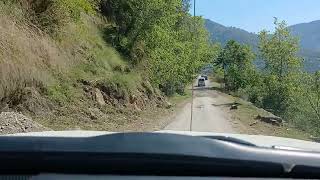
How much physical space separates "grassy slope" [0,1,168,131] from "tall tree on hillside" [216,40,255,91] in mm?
63378

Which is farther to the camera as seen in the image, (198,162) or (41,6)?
(41,6)

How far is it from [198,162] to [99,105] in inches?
812

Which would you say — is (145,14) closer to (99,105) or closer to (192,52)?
(99,105)

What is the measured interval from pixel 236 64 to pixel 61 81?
88806 mm

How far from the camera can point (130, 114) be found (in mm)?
24297

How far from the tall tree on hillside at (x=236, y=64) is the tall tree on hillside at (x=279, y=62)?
74.1 feet

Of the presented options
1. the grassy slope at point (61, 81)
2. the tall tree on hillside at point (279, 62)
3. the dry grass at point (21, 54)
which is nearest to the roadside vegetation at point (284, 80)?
the tall tree on hillside at point (279, 62)

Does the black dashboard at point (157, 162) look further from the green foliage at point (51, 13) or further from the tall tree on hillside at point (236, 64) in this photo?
the tall tree on hillside at point (236, 64)

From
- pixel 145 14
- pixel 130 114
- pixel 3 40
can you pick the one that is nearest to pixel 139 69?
pixel 145 14

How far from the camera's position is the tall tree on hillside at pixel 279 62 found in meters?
62.2

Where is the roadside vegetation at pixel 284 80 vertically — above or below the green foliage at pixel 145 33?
below

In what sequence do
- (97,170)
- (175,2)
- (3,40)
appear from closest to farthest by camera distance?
1. (97,170)
2. (3,40)
3. (175,2)

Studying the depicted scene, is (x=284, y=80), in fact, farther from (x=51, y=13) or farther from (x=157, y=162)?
(x=157, y=162)

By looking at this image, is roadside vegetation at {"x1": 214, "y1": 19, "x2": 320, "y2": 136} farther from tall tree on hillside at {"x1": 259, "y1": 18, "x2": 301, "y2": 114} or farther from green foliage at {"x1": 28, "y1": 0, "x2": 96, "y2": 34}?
green foliage at {"x1": 28, "y1": 0, "x2": 96, "y2": 34}
